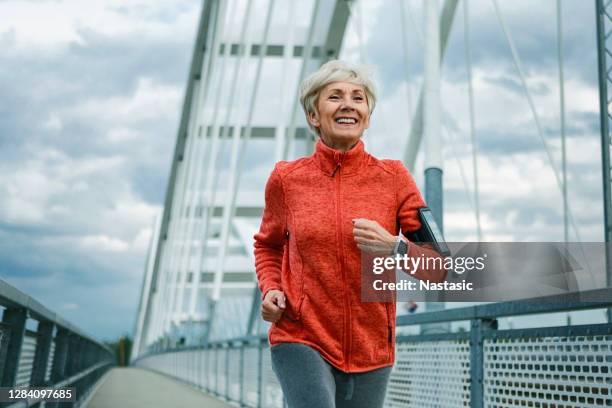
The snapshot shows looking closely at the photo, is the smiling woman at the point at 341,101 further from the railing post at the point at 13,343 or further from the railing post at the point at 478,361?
the railing post at the point at 13,343

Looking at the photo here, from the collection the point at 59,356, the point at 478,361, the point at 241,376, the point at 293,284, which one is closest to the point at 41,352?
the point at 59,356

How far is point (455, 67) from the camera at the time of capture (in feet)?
32.0

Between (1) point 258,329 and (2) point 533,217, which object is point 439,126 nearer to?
(2) point 533,217

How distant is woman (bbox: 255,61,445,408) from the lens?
78.4 inches

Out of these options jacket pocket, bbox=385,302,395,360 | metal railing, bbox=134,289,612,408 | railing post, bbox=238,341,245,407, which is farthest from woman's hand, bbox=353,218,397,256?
railing post, bbox=238,341,245,407

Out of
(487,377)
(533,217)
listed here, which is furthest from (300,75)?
(487,377)

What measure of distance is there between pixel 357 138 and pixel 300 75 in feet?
34.1

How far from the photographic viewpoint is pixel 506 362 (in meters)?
3.02

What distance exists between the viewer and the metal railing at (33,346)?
3.54 m

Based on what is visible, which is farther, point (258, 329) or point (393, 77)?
point (393, 77)

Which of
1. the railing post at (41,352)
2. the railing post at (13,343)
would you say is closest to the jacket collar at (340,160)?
the railing post at (13,343)

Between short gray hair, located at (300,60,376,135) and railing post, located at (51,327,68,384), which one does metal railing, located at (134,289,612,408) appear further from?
railing post, located at (51,327,68,384)

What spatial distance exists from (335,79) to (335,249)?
43 cm

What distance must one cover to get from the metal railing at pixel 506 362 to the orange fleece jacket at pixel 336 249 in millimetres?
677
